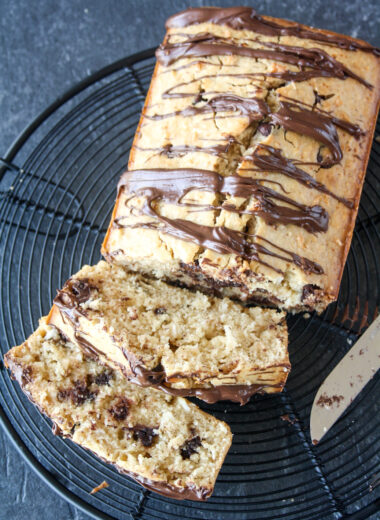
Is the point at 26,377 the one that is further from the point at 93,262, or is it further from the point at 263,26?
the point at 263,26

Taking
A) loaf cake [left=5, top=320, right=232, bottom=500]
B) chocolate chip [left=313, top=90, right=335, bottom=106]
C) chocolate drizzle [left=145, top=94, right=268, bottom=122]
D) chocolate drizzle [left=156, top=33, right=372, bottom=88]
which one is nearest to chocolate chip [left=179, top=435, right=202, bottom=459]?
loaf cake [left=5, top=320, right=232, bottom=500]

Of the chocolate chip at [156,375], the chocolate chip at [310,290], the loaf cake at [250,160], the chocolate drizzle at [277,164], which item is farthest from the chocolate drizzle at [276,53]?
the chocolate chip at [156,375]

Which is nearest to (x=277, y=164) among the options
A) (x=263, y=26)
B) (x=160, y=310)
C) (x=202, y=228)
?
(x=202, y=228)

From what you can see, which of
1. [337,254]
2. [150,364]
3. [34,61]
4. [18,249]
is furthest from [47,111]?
[337,254]

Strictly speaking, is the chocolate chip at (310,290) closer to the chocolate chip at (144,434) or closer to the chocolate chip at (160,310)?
the chocolate chip at (160,310)

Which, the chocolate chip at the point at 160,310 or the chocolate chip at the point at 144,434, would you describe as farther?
the chocolate chip at the point at 160,310
